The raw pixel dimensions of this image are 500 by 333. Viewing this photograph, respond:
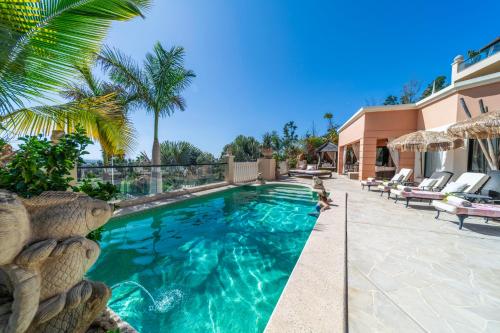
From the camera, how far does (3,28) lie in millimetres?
1523

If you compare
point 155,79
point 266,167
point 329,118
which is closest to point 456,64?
point 266,167

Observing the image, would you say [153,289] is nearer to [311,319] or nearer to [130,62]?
[311,319]

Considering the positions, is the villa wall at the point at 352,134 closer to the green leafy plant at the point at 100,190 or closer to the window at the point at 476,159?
the window at the point at 476,159

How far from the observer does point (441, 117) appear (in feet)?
30.9

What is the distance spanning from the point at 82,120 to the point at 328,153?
1129 inches

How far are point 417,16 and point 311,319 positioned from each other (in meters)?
16.6

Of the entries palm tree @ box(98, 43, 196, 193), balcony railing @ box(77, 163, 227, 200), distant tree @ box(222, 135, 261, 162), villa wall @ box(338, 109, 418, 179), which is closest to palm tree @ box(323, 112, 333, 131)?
distant tree @ box(222, 135, 261, 162)

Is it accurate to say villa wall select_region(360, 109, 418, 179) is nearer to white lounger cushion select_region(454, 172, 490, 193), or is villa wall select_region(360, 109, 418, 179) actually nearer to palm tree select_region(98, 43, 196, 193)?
white lounger cushion select_region(454, 172, 490, 193)

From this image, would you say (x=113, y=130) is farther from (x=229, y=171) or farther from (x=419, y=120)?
(x=419, y=120)

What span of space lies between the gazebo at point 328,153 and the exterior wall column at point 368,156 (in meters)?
7.08

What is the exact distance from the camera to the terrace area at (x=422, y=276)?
194cm

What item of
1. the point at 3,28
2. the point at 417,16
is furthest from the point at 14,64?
the point at 417,16

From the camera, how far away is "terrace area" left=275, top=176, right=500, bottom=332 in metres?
1.94

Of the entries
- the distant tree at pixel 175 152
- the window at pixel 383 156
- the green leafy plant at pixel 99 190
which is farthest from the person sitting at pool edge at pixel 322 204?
the window at pixel 383 156
